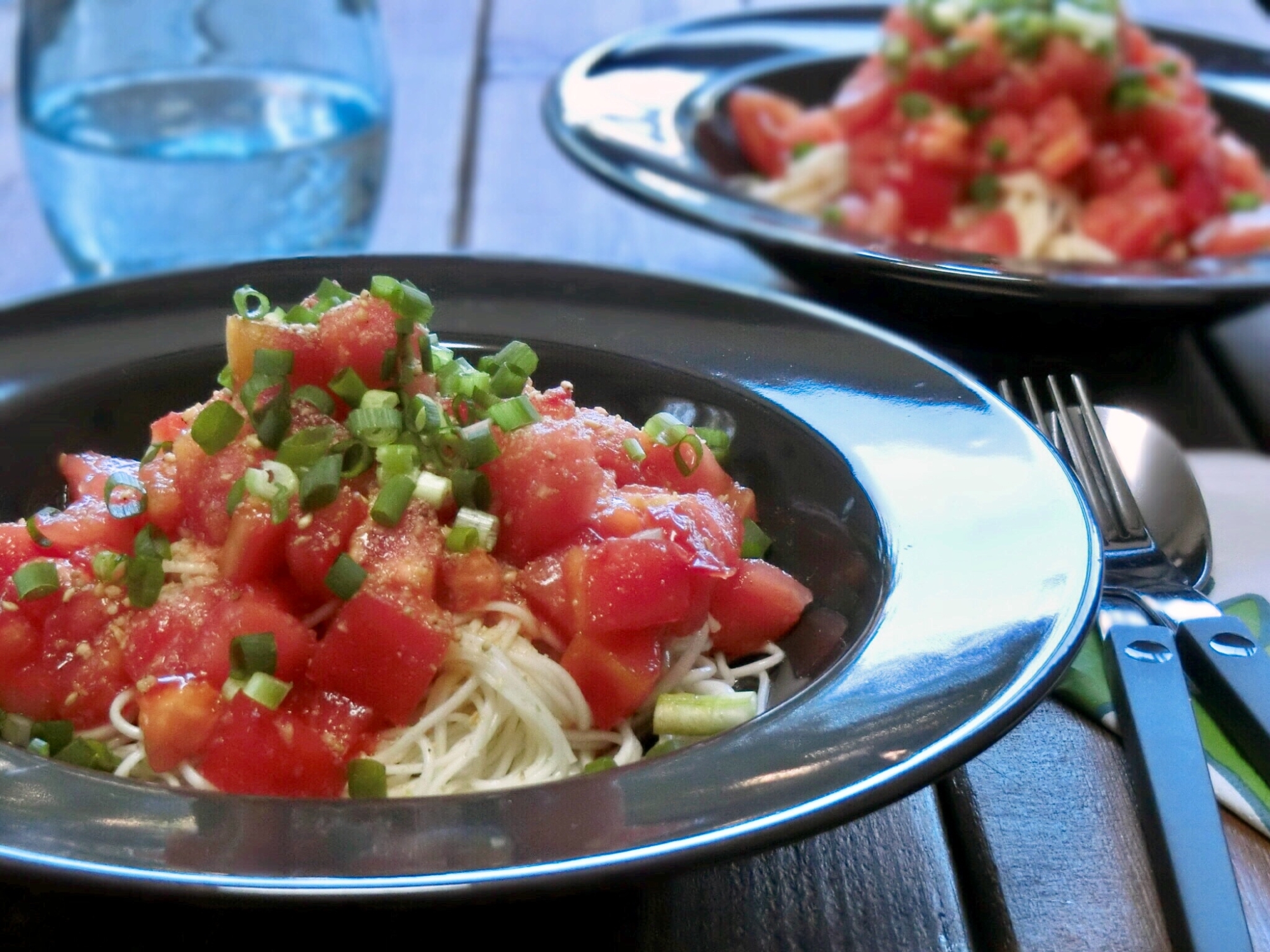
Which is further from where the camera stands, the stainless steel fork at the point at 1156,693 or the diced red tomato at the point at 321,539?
the diced red tomato at the point at 321,539

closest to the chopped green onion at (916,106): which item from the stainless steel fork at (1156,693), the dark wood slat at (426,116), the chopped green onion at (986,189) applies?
the chopped green onion at (986,189)

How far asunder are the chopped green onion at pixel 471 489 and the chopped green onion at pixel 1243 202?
8.25 ft

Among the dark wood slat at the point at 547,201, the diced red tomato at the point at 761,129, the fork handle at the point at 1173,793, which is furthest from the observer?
the diced red tomato at the point at 761,129

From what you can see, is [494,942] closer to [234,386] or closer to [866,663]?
[866,663]

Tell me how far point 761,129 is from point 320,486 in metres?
2.43

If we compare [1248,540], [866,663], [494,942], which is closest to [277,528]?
[494,942]

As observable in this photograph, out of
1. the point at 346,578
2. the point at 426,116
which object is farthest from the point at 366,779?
the point at 426,116

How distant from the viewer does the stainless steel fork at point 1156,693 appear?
1.29m

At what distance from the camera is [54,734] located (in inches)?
60.8

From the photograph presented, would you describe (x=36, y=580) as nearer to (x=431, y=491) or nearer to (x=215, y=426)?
(x=215, y=426)

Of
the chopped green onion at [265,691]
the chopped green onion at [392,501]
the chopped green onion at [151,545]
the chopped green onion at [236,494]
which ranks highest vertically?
the chopped green onion at [392,501]

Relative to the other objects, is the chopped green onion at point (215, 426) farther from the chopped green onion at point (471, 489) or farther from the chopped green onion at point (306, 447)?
the chopped green onion at point (471, 489)

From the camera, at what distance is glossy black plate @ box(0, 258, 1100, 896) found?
1093 millimetres

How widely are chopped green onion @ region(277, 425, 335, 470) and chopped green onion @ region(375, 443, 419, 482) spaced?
6cm
